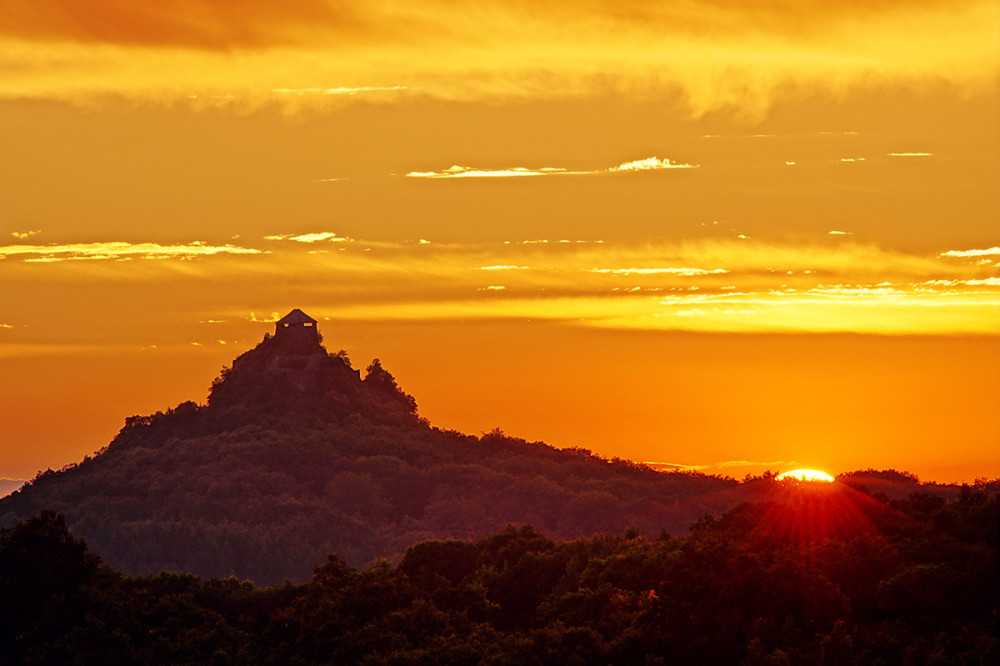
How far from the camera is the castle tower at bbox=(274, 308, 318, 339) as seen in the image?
18462 centimetres

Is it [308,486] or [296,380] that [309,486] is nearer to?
[308,486]

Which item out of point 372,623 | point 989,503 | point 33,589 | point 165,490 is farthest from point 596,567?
point 165,490

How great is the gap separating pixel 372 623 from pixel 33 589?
48.3ft

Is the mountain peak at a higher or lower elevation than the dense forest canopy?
higher

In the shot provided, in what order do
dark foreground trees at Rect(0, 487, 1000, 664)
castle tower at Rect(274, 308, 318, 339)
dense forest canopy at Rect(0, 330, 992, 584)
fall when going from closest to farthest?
dark foreground trees at Rect(0, 487, 1000, 664)
dense forest canopy at Rect(0, 330, 992, 584)
castle tower at Rect(274, 308, 318, 339)

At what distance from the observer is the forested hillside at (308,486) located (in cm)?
15938

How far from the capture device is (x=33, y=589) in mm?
63750

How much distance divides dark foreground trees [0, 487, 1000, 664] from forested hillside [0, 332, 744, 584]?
8563 centimetres

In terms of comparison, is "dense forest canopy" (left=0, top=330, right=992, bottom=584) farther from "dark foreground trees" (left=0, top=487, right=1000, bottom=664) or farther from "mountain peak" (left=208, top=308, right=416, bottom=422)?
"dark foreground trees" (left=0, top=487, right=1000, bottom=664)

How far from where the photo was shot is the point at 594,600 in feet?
199

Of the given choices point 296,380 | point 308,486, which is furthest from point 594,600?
point 296,380

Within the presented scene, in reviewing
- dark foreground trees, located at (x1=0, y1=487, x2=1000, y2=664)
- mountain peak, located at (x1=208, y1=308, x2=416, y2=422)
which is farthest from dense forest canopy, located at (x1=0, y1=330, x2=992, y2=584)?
dark foreground trees, located at (x1=0, y1=487, x2=1000, y2=664)

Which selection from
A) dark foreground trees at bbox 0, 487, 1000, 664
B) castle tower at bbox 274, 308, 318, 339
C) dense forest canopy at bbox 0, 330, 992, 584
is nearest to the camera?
dark foreground trees at bbox 0, 487, 1000, 664

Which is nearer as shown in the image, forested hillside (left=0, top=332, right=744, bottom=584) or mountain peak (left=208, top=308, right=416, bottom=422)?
forested hillside (left=0, top=332, right=744, bottom=584)
